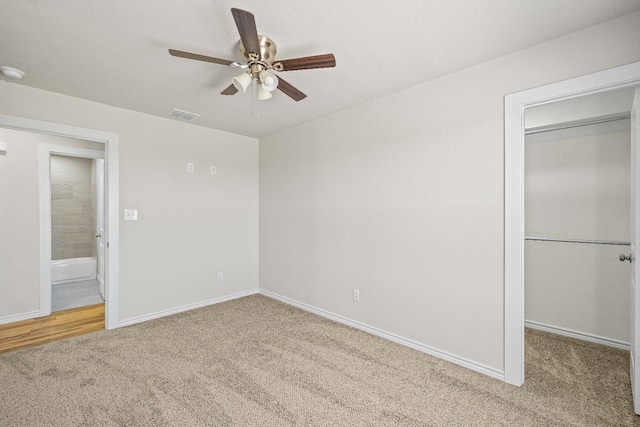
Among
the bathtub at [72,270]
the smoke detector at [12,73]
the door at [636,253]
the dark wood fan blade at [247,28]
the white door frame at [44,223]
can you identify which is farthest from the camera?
the bathtub at [72,270]

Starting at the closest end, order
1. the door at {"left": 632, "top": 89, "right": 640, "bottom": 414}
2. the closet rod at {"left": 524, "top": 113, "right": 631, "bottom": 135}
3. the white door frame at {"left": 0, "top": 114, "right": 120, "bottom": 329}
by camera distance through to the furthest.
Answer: the door at {"left": 632, "top": 89, "right": 640, "bottom": 414}, the closet rod at {"left": 524, "top": 113, "right": 631, "bottom": 135}, the white door frame at {"left": 0, "top": 114, "right": 120, "bottom": 329}

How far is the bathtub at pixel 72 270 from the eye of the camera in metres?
5.02

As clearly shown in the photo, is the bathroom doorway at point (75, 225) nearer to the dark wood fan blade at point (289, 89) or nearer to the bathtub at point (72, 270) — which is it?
the bathtub at point (72, 270)

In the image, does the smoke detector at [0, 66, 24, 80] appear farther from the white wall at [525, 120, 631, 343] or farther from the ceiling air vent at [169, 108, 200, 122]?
the white wall at [525, 120, 631, 343]

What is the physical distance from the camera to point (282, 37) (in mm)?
1903

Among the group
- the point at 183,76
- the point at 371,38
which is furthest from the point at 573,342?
the point at 183,76

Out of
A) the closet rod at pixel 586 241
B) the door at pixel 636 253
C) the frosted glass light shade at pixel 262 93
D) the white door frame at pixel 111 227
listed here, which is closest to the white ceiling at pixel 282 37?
the frosted glass light shade at pixel 262 93

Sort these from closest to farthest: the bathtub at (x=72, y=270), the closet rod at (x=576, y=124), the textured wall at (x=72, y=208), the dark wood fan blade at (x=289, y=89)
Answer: the dark wood fan blade at (x=289, y=89) → the closet rod at (x=576, y=124) → the bathtub at (x=72, y=270) → the textured wall at (x=72, y=208)

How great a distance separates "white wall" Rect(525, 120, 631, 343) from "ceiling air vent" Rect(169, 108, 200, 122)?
12.7 feet

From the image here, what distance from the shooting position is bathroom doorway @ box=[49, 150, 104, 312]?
502cm

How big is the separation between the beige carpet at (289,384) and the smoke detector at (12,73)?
2415 mm

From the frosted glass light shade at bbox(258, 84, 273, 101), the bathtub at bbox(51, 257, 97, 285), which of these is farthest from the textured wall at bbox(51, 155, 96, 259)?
the frosted glass light shade at bbox(258, 84, 273, 101)

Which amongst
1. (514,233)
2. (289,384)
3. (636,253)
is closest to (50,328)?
(289,384)

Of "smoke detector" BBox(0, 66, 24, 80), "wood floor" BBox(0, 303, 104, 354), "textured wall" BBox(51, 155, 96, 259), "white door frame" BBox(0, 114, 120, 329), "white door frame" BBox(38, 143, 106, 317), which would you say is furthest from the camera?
"textured wall" BBox(51, 155, 96, 259)
